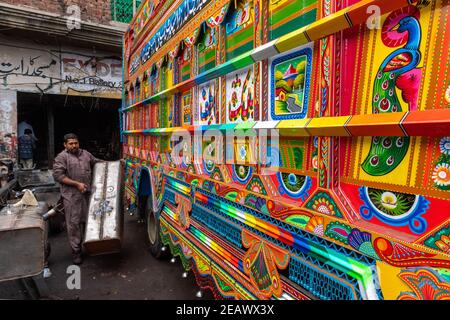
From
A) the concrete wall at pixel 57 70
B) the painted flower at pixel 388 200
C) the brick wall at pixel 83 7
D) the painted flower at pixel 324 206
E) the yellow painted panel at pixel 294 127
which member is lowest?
the painted flower at pixel 324 206

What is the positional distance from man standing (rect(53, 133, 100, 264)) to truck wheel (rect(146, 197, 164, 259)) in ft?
2.60

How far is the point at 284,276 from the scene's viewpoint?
1440 millimetres

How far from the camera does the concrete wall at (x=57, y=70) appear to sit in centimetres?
754

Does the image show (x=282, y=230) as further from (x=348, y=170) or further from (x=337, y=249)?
(x=348, y=170)

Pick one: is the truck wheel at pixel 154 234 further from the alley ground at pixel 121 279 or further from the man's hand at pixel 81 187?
the man's hand at pixel 81 187

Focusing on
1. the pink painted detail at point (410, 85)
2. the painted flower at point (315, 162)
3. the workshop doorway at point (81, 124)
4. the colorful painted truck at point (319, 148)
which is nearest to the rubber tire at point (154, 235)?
the colorful painted truck at point (319, 148)

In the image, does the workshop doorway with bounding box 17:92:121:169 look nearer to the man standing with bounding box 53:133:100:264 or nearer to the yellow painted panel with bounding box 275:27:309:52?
the man standing with bounding box 53:133:100:264

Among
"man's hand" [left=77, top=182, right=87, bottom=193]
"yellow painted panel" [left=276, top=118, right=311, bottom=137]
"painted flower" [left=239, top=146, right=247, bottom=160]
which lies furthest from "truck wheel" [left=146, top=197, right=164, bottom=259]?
"yellow painted panel" [left=276, top=118, right=311, bottom=137]

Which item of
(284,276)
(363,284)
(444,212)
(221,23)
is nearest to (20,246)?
(284,276)

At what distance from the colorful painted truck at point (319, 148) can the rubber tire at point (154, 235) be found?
1.09m

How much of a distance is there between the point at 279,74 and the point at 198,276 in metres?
1.66

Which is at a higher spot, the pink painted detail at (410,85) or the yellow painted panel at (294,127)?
the pink painted detail at (410,85)

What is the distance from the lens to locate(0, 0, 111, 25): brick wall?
7254 millimetres

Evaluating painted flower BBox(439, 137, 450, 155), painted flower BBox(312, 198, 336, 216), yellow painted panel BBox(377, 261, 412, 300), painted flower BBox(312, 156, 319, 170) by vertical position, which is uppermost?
painted flower BBox(439, 137, 450, 155)
